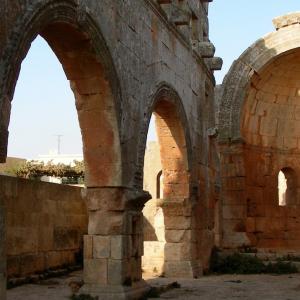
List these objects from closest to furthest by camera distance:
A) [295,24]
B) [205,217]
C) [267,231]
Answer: [205,217]
[295,24]
[267,231]

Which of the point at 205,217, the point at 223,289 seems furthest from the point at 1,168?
the point at 223,289

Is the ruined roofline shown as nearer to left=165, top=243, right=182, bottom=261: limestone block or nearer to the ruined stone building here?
the ruined stone building

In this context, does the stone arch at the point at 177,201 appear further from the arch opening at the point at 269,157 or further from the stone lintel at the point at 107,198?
the arch opening at the point at 269,157

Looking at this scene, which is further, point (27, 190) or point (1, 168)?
point (1, 168)

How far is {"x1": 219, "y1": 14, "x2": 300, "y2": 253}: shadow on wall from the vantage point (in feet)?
53.2

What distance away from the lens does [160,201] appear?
1202cm

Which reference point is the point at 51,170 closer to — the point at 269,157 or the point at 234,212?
the point at 269,157

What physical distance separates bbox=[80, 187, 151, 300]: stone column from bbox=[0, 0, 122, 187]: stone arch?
0.23 metres

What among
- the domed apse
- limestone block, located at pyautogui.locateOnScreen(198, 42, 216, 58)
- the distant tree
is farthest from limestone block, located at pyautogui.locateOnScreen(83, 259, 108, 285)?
the distant tree

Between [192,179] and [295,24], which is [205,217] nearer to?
[192,179]

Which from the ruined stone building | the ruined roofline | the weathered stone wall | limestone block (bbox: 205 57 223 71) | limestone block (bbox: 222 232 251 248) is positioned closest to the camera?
the weathered stone wall

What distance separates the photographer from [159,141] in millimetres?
12117

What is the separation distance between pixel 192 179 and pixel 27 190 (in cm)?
335

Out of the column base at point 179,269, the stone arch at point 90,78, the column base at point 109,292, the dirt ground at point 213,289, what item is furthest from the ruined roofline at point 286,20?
the column base at point 109,292
